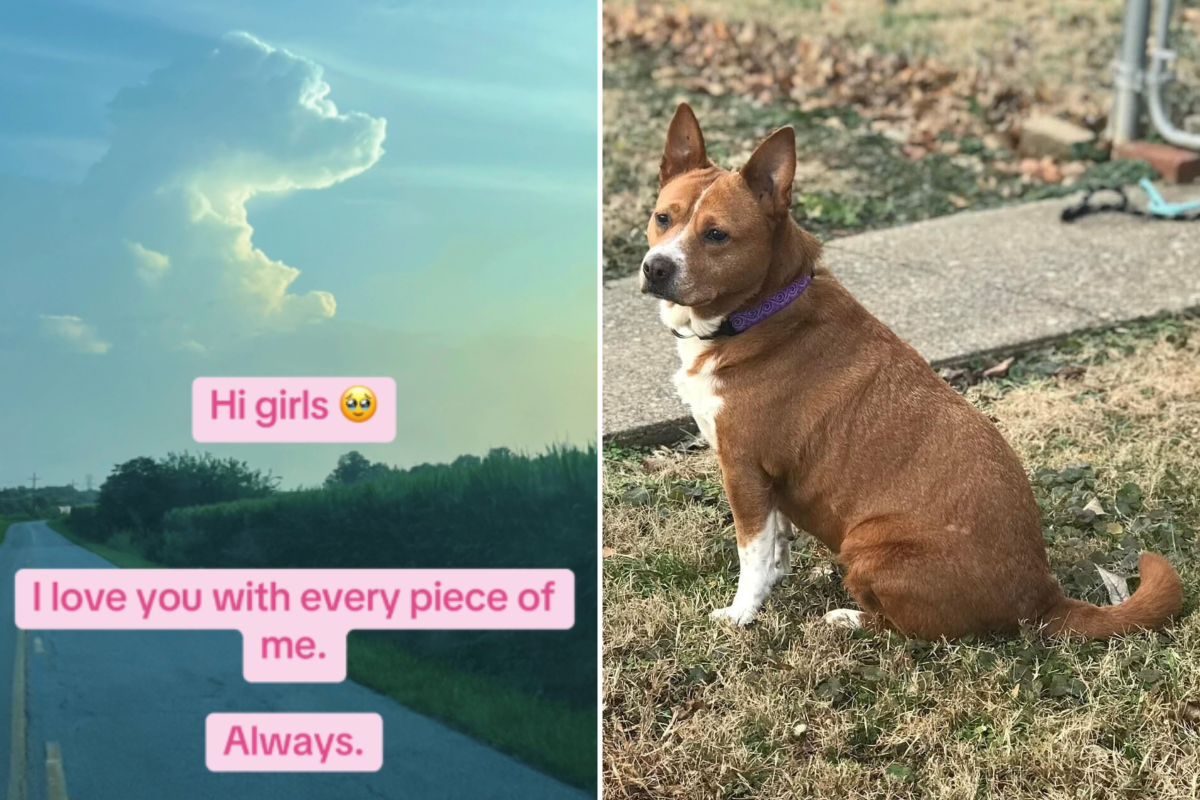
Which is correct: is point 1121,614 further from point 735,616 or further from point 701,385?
point 701,385

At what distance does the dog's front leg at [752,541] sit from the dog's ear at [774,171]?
0.61 m

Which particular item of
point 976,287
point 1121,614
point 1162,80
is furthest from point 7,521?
point 1162,80

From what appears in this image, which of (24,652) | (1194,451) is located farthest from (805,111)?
(24,652)

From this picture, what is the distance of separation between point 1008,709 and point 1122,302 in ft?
9.63

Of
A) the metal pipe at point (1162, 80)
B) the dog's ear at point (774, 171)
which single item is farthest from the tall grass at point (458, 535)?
the metal pipe at point (1162, 80)

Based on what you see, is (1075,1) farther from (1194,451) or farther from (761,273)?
(761,273)

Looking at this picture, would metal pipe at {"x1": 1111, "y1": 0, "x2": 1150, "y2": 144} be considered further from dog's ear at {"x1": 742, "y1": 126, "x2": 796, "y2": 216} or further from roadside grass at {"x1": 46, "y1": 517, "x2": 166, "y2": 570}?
roadside grass at {"x1": 46, "y1": 517, "x2": 166, "y2": 570}

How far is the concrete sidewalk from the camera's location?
4.70 metres

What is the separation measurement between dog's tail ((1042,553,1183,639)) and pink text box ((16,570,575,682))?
1.45m

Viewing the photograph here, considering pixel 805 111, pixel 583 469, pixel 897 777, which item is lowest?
pixel 897 777

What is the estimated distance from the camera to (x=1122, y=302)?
5.39m

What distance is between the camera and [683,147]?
10.3 feet

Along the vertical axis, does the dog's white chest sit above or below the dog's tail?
above

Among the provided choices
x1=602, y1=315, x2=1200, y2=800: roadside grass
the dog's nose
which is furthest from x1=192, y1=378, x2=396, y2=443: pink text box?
x1=602, y1=315, x2=1200, y2=800: roadside grass
